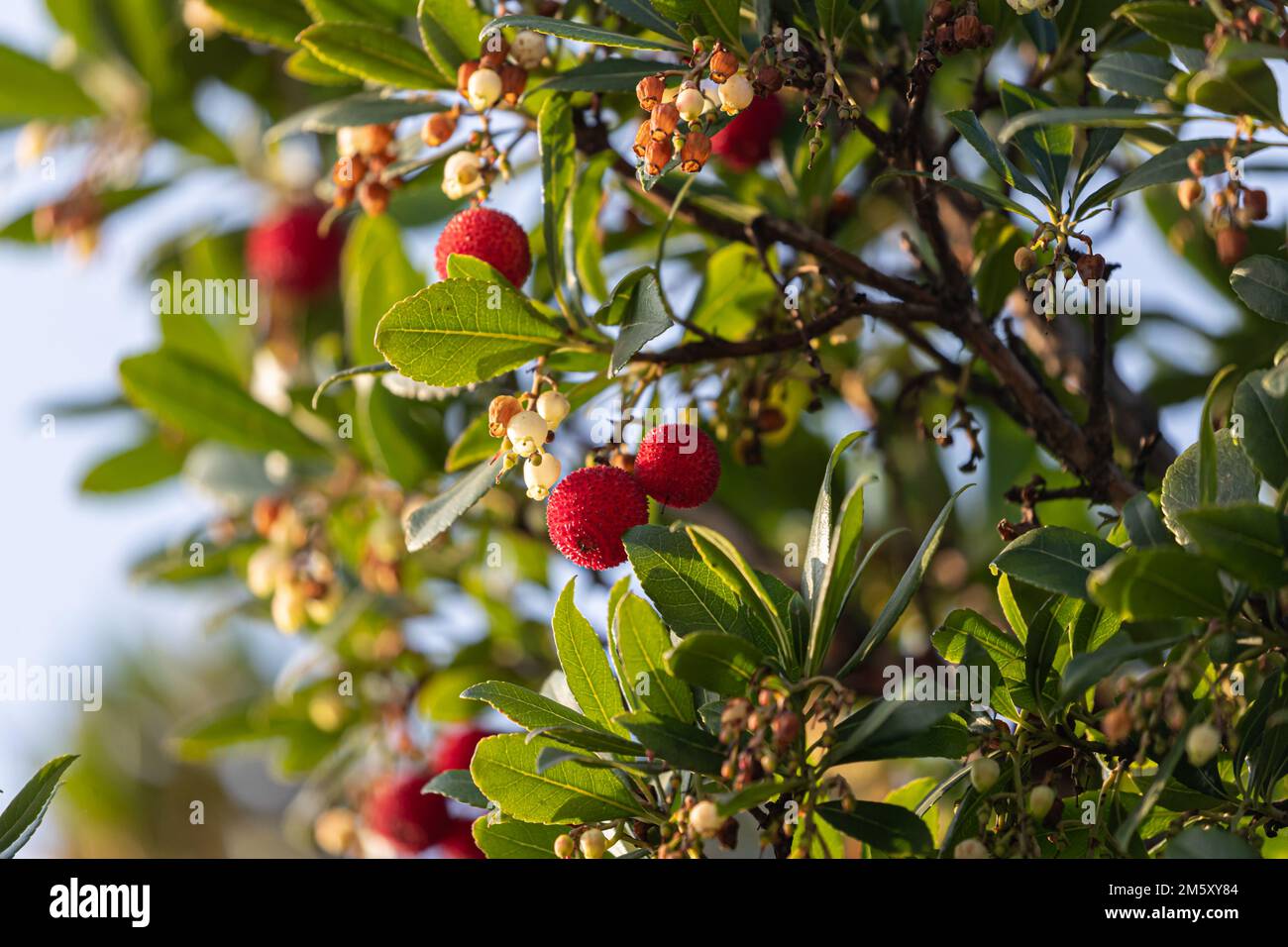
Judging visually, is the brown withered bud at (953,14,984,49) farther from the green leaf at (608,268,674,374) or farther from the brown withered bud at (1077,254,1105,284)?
the green leaf at (608,268,674,374)

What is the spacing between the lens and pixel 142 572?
7.89 feet

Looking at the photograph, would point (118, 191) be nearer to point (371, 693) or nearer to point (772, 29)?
point (371, 693)

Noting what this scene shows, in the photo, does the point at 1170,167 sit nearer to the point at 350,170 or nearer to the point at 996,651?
the point at 996,651

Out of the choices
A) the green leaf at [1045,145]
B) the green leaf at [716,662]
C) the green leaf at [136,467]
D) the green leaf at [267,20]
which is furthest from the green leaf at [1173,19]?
the green leaf at [136,467]

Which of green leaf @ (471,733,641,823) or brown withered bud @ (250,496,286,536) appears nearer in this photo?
green leaf @ (471,733,641,823)

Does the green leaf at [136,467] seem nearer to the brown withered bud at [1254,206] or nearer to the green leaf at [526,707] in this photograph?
the green leaf at [526,707]

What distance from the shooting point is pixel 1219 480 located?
117 centimetres

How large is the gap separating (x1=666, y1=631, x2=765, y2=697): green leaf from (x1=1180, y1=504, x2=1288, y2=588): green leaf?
0.37m

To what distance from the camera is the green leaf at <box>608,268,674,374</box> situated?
1.23 meters

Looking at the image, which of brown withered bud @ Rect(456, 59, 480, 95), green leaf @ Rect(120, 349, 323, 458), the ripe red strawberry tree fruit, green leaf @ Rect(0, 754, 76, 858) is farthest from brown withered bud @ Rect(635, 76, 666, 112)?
green leaf @ Rect(120, 349, 323, 458)

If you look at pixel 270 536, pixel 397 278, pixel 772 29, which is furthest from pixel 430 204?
pixel 772 29

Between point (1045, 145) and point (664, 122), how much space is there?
0.41 m

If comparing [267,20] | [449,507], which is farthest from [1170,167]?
[267,20]

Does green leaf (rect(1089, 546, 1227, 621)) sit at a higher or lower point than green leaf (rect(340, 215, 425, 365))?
lower
